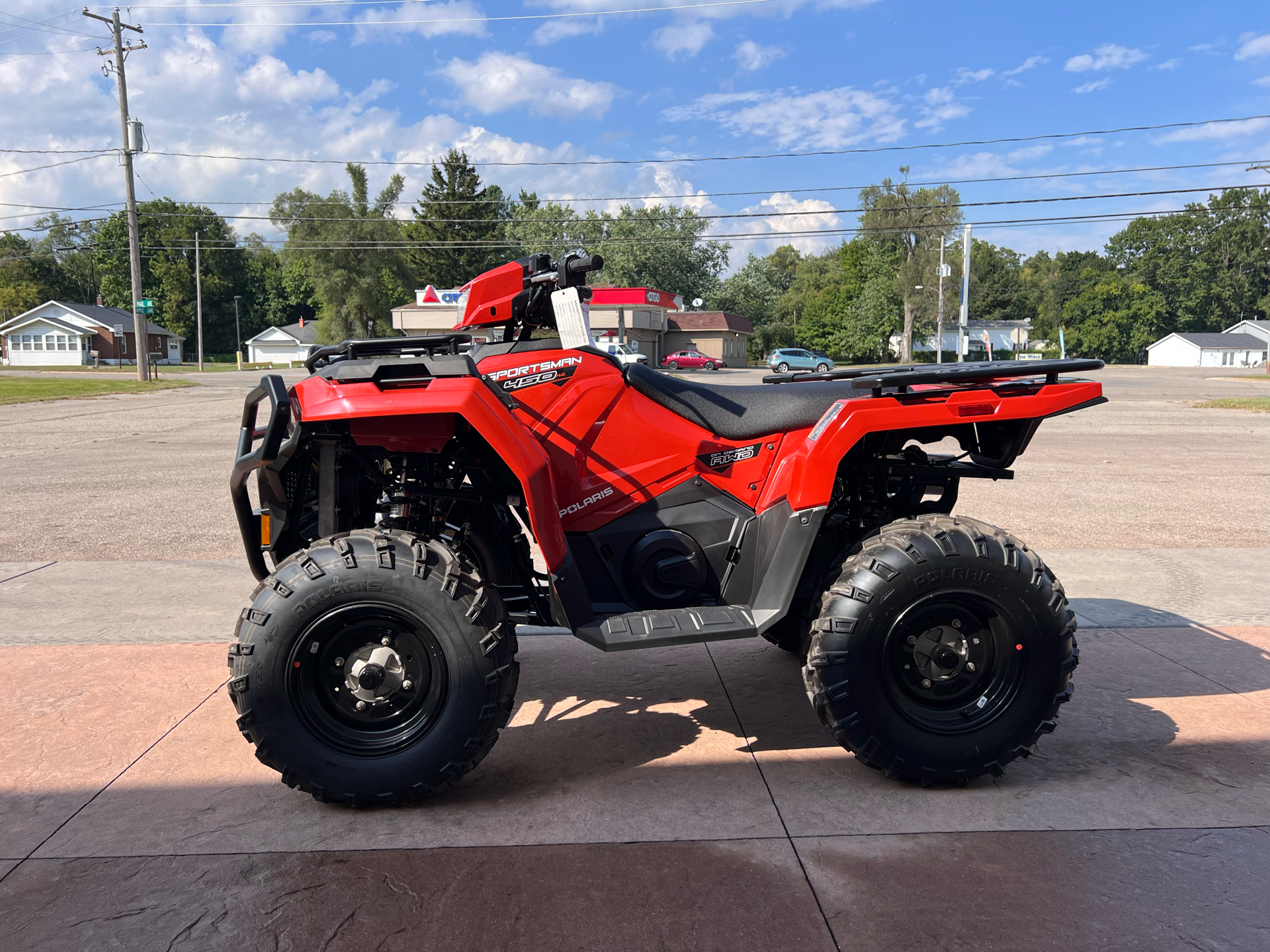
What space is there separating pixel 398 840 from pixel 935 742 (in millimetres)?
1861

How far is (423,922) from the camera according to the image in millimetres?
2373

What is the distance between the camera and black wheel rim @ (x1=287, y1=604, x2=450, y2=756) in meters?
2.94

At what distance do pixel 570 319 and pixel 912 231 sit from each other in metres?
80.6

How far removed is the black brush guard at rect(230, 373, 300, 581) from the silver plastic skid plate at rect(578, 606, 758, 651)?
1248 millimetres

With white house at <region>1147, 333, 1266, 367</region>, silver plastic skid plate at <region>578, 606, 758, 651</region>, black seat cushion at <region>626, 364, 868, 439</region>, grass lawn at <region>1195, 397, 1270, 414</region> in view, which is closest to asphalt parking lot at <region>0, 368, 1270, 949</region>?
silver plastic skid plate at <region>578, 606, 758, 651</region>

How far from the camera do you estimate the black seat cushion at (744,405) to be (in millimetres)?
3426

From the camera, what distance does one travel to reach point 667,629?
122 inches

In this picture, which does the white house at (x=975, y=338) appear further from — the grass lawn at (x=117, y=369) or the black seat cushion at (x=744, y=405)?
the black seat cushion at (x=744, y=405)

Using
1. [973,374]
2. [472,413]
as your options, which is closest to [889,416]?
[973,374]

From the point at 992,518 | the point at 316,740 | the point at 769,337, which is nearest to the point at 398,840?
the point at 316,740

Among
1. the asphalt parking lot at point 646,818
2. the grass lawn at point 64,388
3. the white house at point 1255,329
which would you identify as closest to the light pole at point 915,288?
the white house at point 1255,329

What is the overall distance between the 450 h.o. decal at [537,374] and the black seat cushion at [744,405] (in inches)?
9.5

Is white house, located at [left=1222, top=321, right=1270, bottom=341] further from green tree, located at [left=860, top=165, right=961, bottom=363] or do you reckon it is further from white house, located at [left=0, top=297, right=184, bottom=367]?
white house, located at [left=0, top=297, right=184, bottom=367]

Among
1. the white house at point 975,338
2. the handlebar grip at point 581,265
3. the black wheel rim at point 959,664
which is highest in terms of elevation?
the white house at point 975,338
